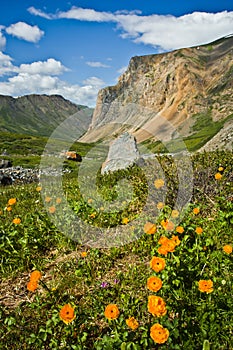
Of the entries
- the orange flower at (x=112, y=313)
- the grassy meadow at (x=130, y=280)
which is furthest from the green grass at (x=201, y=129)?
the orange flower at (x=112, y=313)

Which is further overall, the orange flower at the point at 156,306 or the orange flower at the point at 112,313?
the orange flower at the point at 112,313

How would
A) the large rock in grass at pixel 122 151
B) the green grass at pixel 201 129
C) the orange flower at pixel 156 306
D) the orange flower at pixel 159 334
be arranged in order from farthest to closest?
the green grass at pixel 201 129, the large rock in grass at pixel 122 151, the orange flower at pixel 156 306, the orange flower at pixel 159 334

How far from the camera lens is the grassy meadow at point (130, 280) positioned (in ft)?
11.1

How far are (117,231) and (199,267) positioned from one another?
250 cm

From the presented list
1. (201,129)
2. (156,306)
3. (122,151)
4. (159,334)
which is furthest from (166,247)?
(201,129)

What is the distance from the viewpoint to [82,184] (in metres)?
10.8

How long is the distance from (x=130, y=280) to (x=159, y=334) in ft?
6.23

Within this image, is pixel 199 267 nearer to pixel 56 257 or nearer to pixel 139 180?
pixel 56 257

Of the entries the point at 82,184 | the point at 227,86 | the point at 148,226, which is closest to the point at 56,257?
the point at 148,226

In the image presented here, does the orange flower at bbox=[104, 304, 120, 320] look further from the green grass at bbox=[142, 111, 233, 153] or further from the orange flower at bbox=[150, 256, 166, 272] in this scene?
the green grass at bbox=[142, 111, 233, 153]

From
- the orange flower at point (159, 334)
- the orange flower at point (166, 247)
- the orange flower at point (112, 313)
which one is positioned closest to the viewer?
the orange flower at point (159, 334)

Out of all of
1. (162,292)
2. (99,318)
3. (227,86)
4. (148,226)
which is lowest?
(99,318)

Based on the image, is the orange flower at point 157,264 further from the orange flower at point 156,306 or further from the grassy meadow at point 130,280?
the orange flower at point 156,306

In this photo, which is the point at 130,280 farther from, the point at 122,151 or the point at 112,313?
the point at 122,151
